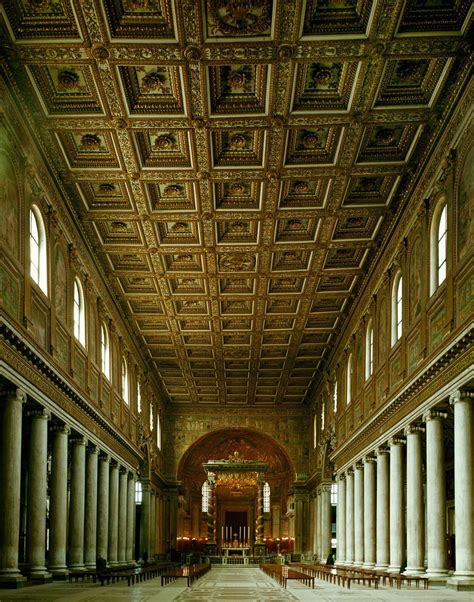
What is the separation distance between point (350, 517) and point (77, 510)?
1396 cm

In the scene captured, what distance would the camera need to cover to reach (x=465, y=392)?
70.4ft

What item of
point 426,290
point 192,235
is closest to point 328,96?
point 426,290

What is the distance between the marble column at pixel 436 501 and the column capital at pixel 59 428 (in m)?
11.3

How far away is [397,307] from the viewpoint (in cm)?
3028

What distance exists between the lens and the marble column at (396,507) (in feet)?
97.4

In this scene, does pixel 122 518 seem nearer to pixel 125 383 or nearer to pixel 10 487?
pixel 125 383

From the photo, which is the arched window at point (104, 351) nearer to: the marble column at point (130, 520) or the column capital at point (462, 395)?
the marble column at point (130, 520)

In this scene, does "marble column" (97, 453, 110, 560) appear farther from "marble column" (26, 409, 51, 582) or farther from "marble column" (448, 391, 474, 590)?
"marble column" (448, 391, 474, 590)

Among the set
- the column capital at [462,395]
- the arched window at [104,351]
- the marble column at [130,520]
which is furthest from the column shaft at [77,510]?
the column capital at [462,395]

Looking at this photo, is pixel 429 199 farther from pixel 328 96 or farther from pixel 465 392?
pixel 465 392

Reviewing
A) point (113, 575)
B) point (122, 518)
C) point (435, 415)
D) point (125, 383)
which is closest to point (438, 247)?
point (435, 415)

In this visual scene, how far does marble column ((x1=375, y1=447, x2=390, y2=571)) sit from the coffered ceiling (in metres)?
7.30

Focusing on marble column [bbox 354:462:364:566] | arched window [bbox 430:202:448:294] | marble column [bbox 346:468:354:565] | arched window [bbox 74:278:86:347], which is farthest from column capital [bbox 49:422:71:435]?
marble column [bbox 346:468:354:565]

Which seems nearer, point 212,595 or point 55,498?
point 212,595
